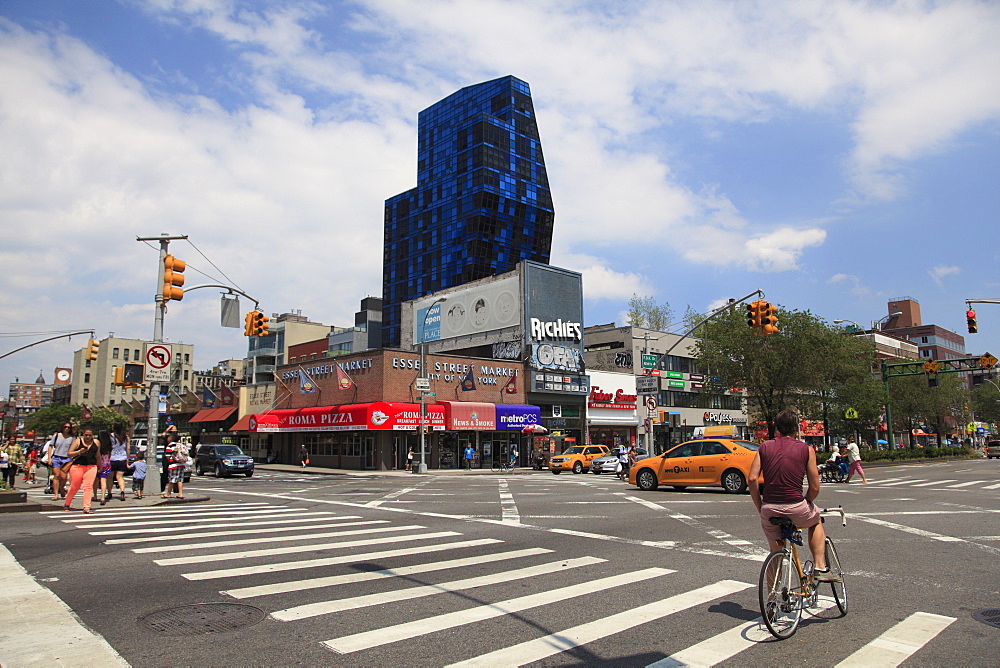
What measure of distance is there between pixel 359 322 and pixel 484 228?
95.5 feet

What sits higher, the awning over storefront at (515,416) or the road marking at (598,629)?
the awning over storefront at (515,416)

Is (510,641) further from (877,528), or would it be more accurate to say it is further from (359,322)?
(359,322)

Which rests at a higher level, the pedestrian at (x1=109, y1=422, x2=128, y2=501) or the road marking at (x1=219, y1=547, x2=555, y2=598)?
the pedestrian at (x1=109, y1=422, x2=128, y2=501)

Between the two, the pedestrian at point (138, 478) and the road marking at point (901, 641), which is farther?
the pedestrian at point (138, 478)

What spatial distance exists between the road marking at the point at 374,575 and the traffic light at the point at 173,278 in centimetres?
1175

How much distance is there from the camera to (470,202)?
110250 mm

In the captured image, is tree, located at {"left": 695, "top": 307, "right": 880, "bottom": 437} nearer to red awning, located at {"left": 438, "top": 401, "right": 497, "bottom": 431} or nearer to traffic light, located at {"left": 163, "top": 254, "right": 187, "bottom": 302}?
red awning, located at {"left": 438, "top": 401, "right": 497, "bottom": 431}

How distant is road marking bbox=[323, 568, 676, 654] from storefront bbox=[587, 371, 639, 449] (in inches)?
1780

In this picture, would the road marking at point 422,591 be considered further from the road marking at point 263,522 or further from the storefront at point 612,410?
the storefront at point 612,410

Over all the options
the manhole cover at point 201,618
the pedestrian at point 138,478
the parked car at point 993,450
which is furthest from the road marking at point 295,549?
the parked car at point 993,450

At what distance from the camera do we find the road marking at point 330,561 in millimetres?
7797


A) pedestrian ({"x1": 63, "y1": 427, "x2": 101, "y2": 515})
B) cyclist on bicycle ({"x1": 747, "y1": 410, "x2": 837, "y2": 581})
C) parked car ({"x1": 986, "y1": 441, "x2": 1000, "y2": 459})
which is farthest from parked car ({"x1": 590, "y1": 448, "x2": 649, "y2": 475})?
parked car ({"x1": 986, "y1": 441, "x2": 1000, "y2": 459})

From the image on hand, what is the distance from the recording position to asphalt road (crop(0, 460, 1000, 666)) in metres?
5.17

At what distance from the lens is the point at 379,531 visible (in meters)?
11.6
